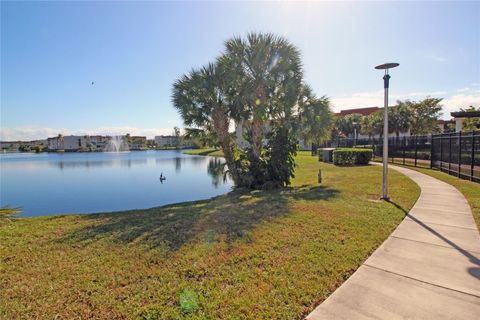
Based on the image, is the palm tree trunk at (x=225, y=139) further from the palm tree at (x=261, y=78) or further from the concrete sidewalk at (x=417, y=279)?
the concrete sidewalk at (x=417, y=279)

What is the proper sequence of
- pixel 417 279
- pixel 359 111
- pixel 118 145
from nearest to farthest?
pixel 417 279 → pixel 359 111 → pixel 118 145

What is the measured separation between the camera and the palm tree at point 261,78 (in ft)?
38.4

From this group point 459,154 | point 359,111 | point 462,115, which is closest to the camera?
point 459,154

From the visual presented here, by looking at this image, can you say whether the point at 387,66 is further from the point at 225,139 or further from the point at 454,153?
the point at 454,153

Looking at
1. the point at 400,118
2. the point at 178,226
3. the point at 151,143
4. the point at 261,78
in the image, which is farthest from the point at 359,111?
the point at 151,143

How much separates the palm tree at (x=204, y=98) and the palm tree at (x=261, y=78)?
0.56 m

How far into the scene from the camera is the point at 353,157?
19250 mm

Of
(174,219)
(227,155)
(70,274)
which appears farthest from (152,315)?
(227,155)

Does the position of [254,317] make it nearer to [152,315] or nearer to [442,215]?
[152,315]

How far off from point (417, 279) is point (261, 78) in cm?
1002

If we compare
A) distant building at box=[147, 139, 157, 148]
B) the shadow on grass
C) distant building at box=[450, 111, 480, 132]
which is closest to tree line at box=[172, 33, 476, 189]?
the shadow on grass

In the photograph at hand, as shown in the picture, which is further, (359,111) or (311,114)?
(359,111)

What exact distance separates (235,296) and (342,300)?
1208mm

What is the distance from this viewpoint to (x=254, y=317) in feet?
8.75
